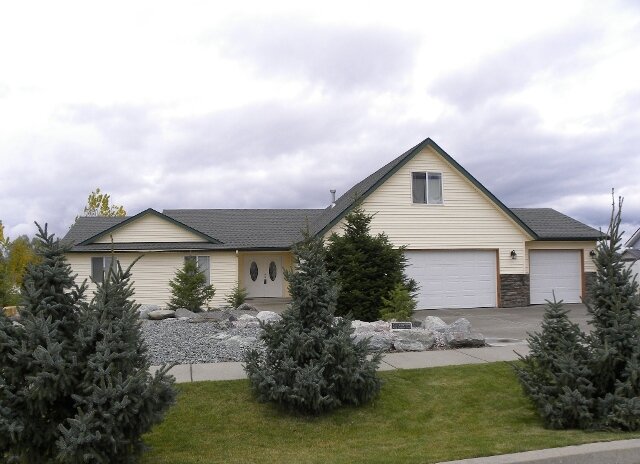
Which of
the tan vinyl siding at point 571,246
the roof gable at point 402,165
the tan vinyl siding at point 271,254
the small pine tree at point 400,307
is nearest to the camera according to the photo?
the small pine tree at point 400,307

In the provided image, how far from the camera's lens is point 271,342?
777 centimetres

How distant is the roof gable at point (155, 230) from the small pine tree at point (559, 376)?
17135 millimetres

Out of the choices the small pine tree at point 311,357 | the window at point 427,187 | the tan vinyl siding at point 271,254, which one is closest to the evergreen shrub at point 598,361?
the small pine tree at point 311,357

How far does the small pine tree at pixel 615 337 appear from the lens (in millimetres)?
6836

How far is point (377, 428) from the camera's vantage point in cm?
721

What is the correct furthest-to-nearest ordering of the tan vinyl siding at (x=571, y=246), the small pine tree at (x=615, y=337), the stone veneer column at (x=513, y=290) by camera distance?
the tan vinyl siding at (x=571, y=246), the stone veneer column at (x=513, y=290), the small pine tree at (x=615, y=337)

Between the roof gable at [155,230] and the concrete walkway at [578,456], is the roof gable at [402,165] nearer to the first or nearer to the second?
the roof gable at [155,230]

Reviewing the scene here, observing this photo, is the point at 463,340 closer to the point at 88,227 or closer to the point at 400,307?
the point at 400,307

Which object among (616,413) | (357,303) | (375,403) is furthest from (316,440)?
(357,303)

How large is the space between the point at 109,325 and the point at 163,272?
58.0 ft

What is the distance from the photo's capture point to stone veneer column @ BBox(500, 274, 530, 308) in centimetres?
2148

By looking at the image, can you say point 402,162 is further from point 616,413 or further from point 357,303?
point 616,413

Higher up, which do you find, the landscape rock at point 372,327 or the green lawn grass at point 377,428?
the landscape rock at point 372,327

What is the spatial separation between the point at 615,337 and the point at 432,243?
14.1 metres
